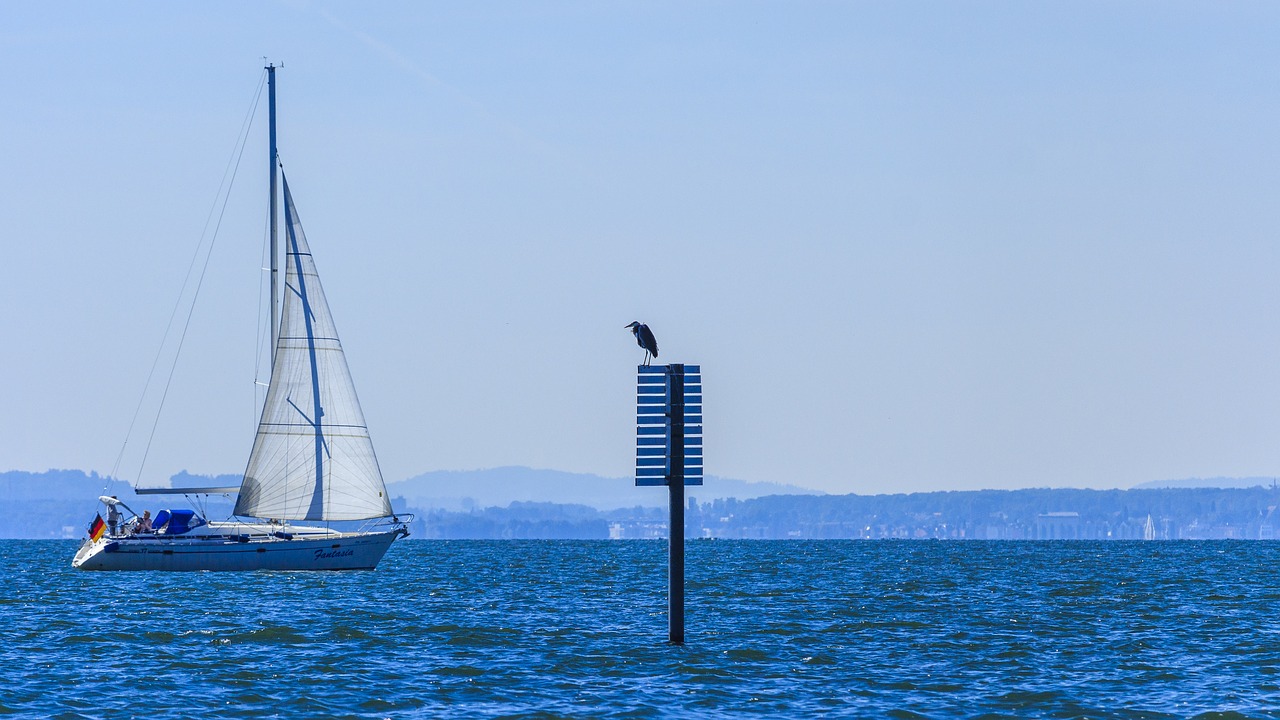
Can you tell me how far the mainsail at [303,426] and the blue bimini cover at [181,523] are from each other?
1.67 meters

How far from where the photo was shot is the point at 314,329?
70.6 metres

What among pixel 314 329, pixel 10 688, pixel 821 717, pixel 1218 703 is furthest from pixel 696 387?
pixel 314 329

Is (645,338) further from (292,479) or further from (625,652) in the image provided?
(292,479)

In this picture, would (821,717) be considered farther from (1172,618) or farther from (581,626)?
(1172,618)

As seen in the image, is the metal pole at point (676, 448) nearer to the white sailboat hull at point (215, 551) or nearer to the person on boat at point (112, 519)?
the white sailboat hull at point (215, 551)

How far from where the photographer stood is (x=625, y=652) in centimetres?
3784

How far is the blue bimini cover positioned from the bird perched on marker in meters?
37.6

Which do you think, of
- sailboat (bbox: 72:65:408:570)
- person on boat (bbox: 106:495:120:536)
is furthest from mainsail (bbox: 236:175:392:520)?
person on boat (bbox: 106:495:120:536)

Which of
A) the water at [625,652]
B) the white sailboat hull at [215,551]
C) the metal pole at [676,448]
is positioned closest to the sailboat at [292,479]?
the white sailboat hull at [215,551]

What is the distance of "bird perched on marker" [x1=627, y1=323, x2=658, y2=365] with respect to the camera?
36750mm

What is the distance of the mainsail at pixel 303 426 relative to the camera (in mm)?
69688

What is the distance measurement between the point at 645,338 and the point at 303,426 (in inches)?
1406

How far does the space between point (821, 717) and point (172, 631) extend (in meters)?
20.3

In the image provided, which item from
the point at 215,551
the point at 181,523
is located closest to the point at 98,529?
the point at 181,523
